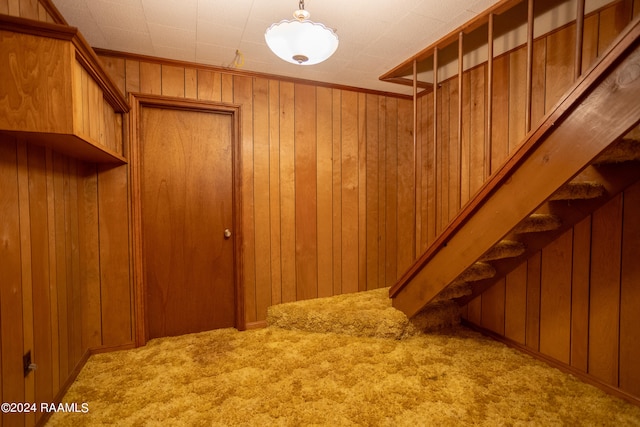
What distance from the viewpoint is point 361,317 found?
2422mm

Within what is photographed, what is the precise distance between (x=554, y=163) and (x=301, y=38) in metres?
1.23

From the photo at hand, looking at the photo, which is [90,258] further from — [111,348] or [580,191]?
[580,191]

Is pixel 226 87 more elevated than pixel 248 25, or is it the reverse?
pixel 248 25

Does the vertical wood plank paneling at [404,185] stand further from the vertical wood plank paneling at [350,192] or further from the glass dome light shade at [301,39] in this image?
the glass dome light shade at [301,39]

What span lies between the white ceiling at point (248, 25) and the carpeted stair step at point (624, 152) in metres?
0.97

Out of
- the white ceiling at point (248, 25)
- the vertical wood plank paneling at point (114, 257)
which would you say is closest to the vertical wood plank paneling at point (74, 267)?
the vertical wood plank paneling at point (114, 257)

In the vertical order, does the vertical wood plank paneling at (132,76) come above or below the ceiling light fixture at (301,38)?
above

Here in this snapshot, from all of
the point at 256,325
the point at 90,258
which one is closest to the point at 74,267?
the point at 90,258

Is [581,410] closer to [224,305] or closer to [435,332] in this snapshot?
A: [435,332]

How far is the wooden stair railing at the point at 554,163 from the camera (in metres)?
1.06

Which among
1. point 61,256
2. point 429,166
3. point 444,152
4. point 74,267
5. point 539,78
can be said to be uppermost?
point 539,78

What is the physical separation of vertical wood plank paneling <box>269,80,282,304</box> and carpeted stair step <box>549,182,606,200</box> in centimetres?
191

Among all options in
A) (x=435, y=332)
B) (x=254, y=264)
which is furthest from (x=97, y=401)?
Result: (x=435, y=332)

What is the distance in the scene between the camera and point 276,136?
2.66 meters
